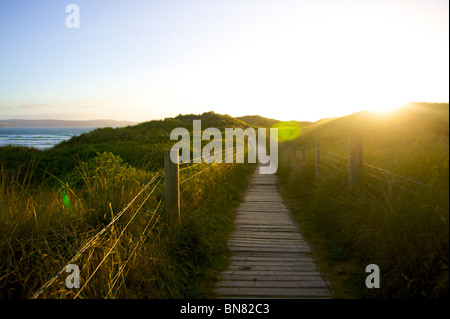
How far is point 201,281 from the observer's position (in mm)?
3512

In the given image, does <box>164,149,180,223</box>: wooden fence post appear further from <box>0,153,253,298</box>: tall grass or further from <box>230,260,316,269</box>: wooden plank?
<box>230,260,316,269</box>: wooden plank

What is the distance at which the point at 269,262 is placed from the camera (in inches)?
164

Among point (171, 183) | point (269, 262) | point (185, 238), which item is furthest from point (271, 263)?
point (171, 183)

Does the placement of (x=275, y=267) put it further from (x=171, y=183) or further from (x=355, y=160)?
(x=355, y=160)

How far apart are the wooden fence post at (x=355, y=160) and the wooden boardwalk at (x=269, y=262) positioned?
1351 millimetres

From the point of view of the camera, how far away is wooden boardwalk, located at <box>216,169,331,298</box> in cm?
339

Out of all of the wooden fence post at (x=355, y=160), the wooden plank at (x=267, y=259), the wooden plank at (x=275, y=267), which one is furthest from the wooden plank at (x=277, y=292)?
the wooden fence post at (x=355, y=160)

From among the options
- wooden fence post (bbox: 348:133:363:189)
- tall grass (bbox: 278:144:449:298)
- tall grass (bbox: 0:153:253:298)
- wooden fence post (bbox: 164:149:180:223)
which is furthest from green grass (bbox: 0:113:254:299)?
wooden fence post (bbox: 348:133:363:189)

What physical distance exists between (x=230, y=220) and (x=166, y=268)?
3025 mm

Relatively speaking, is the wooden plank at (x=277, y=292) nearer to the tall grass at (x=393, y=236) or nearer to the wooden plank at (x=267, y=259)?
the tall grass at (x=393, y=236)

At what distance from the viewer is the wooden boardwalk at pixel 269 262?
3.39m
